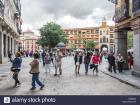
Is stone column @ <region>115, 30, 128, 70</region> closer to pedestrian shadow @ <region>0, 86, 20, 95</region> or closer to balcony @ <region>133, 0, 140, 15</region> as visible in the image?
balcony @ <region>133, 0, 140, 15</region>

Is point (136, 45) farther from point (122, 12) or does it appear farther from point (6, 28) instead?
point (6, 28)

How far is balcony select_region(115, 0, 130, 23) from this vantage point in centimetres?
2623

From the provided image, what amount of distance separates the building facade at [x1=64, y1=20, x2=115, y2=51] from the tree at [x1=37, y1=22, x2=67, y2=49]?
873 inches

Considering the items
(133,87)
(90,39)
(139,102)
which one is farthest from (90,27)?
(139,102)

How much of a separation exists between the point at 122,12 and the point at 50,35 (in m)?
72.8

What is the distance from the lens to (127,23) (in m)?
26.7

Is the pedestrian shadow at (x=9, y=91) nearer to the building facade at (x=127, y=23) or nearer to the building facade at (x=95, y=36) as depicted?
the building facade at (x=127, y=23)

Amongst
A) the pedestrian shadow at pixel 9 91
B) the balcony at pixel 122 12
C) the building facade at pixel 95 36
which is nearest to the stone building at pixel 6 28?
the balcony at pixel 122 12

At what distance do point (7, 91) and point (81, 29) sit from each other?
4696 inches

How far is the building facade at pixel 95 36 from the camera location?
121750 mm

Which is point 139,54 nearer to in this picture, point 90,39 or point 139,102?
point 139,102

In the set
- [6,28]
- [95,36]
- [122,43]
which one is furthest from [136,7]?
[95,36]

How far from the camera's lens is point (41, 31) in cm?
10088

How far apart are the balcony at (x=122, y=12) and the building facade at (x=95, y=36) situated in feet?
286
